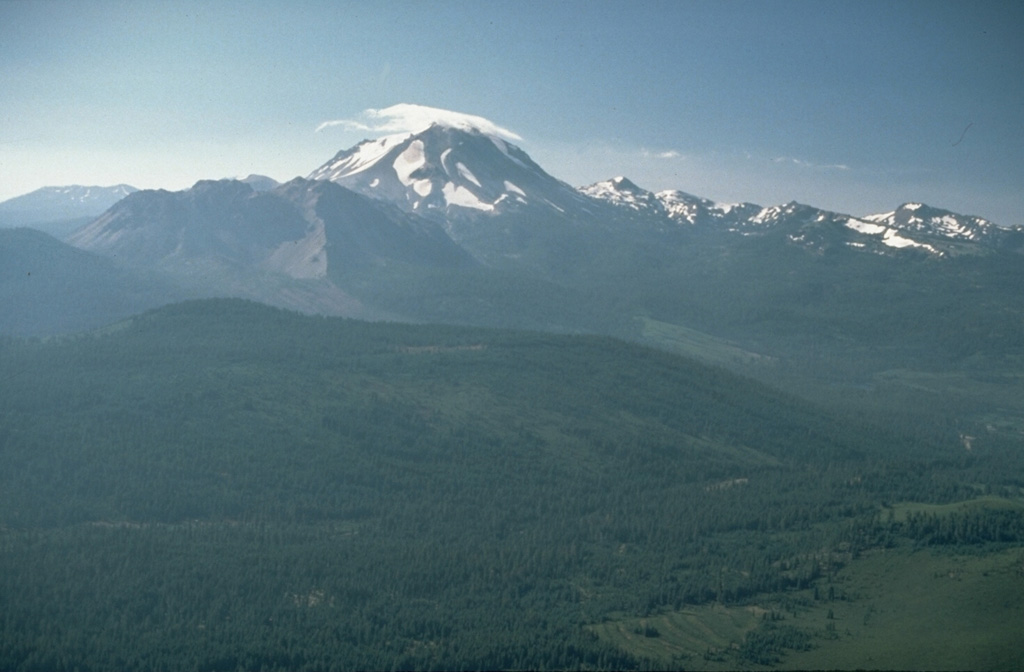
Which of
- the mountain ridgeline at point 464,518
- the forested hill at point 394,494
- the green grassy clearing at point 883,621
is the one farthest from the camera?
the forested hill at point 394,494

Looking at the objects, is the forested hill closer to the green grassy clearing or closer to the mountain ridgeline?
the mountain ridgeline

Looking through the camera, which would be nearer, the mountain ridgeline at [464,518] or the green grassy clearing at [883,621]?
the green grassy clearing at [883,621]

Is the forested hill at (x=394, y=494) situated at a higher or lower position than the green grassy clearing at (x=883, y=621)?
higher

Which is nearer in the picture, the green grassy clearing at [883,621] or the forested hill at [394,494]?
the green grassy clearing at [883,621]

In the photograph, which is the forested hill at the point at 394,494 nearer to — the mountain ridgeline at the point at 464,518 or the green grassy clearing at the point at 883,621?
the mountain ridgeline at the point at 464,518

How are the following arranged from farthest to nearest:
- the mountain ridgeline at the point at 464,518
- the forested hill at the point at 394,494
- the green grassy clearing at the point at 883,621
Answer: the forested hill at the point at 394,494 < the mountain ridgeline at the point at 464,518 < the green grassy clearing at the point at 883,621

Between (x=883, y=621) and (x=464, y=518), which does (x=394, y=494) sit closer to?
(x=464, y=518)

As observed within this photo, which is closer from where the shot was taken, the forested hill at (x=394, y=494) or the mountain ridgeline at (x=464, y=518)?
the mountain ridgeline at (x=464, y=518)

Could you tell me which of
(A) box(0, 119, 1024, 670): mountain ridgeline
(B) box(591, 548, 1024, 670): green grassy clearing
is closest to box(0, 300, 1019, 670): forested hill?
(A) box(0, 119, 1024, 670): mountain ridgeline

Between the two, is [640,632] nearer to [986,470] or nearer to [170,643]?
[170,643]

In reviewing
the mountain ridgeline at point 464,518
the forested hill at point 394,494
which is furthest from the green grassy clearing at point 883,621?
the forested hill at point 394,494
